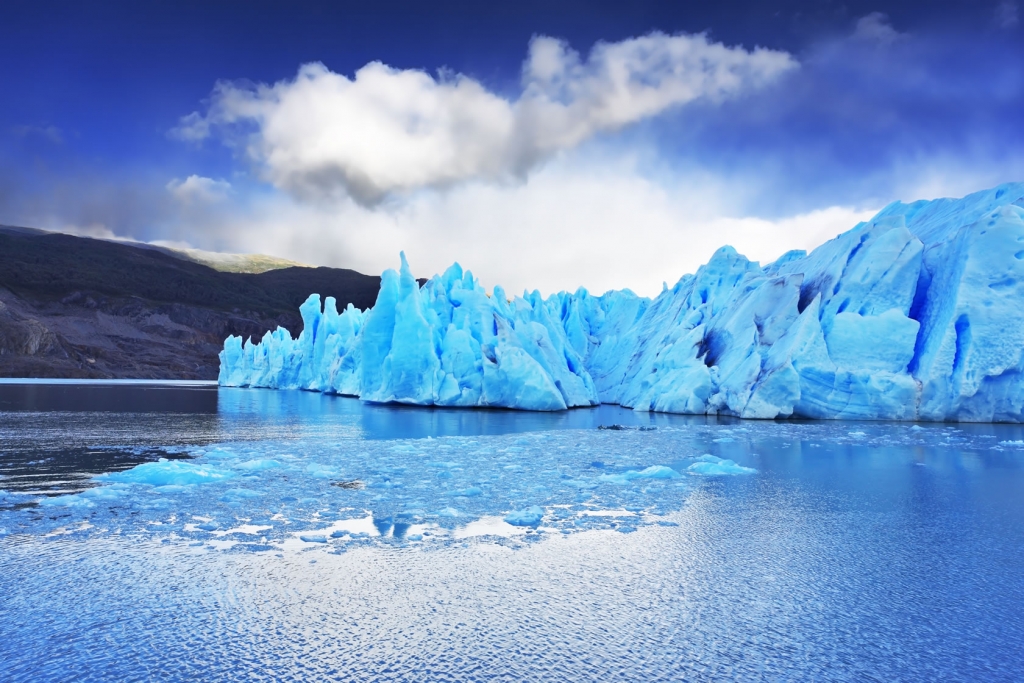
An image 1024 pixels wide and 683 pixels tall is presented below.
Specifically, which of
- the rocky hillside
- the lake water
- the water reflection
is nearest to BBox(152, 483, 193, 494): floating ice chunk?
the lake water

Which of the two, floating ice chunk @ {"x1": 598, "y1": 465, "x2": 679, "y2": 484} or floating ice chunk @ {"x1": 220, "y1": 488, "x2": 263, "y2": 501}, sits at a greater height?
floating ice chunk @ {"x1": 598, "y1": 465, "x2": 679, "y2": 484}

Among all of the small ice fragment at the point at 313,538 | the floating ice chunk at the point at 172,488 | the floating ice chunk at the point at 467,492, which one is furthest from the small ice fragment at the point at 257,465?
the small ice fragment at the point at 313,538

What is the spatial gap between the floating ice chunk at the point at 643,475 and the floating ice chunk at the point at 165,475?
5151 millimetres

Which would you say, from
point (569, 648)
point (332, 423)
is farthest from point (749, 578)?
point (332, 423)

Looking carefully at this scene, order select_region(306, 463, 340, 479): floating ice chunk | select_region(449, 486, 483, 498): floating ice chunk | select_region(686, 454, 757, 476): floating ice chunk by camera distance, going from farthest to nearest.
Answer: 1. select_region(686, 454, 757, 476): floating ice chunk
2. select_region(306, 463, 340, 479): floating ice chunk
3. select_region(449, 486, 483, 498): floating ice chunk

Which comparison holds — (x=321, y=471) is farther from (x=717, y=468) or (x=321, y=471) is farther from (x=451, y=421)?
(x=451, y=421)

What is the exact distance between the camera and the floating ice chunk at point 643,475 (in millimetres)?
9008

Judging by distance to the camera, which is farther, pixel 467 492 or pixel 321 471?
pixel 321 471

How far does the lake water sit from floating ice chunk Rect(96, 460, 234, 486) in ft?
0.12

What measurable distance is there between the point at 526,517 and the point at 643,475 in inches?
132

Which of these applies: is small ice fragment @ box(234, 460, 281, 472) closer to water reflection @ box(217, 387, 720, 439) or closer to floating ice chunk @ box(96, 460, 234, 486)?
floating ice chunk @ box(96, 460, 234, 486)

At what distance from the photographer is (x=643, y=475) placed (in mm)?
9242

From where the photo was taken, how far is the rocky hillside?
67.4 meters

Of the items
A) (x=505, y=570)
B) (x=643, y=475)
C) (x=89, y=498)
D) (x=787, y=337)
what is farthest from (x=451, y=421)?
(x=505, y=570)
